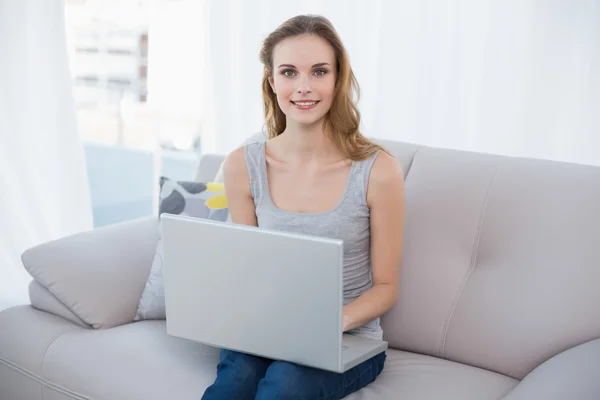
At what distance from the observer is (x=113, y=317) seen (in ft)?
6.72

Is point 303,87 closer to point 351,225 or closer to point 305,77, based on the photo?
point 305,77

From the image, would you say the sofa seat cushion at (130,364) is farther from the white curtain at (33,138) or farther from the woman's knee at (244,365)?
the white curtain at (33,138)

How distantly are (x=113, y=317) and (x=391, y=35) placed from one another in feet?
4.84

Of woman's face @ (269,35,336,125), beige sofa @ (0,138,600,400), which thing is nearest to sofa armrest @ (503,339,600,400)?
beige sofa @ (0,138,600,400)

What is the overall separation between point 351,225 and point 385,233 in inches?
3.2

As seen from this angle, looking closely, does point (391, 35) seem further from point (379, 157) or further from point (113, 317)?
point (113, 317)

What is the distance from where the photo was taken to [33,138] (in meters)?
3.38

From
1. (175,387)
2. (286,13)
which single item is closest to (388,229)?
(175,387)

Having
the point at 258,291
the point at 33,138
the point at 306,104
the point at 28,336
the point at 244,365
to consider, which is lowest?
the point at 28,336

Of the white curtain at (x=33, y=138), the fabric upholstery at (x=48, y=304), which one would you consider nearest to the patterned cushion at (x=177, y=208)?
the fabric upholstery at (x=48, y=304)

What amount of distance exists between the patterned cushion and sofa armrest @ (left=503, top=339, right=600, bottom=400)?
3.12 ft

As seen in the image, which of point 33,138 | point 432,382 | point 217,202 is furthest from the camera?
point 33,138

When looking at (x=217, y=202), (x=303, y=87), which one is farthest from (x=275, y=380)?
(x=217, y=202)

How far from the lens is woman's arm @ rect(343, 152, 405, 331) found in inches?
70.5
